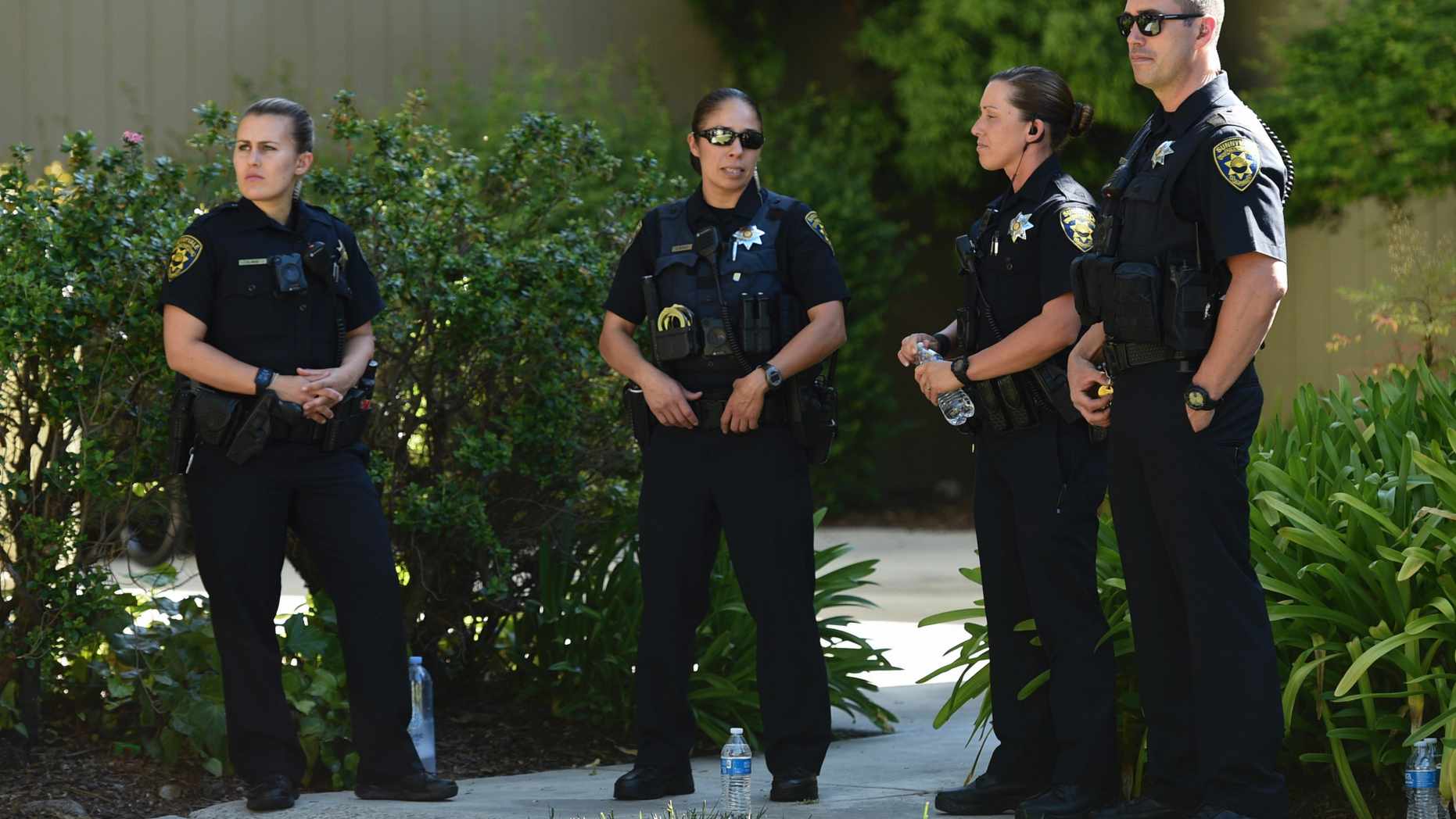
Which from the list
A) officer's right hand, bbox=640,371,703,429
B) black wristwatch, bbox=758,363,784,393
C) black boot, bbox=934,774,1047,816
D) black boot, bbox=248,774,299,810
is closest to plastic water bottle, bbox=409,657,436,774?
black boot, bbox=248,774,299,810

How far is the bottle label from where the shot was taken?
2.99m

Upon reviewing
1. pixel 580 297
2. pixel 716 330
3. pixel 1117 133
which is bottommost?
pixel 716 330

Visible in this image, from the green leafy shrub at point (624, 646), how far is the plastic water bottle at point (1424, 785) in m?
2.11

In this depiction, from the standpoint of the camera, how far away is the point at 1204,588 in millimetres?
3041

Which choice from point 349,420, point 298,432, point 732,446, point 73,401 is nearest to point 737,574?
point 732,446

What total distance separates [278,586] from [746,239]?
1.63 m

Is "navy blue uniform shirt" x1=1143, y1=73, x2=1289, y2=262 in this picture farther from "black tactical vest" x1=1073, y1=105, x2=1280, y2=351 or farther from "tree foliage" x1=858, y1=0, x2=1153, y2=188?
"tree foliage" x1=858, y1=0, x2=1153, y2=188

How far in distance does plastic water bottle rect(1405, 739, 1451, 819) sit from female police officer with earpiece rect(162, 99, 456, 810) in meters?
2.43

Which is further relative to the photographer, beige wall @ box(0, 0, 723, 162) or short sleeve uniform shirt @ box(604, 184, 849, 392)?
beige wall @ box(0, 0, 723, 162)

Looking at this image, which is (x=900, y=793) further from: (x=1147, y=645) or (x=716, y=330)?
(x=716, y=330)

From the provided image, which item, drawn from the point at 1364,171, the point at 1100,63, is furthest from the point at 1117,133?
the point at 1364,171

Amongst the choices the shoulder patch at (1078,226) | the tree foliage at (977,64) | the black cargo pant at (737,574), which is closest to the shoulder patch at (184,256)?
the black cargo pant at (737,574)

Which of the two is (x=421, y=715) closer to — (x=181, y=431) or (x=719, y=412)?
(x=181, y=431)

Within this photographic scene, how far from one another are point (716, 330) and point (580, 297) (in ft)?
3.42
